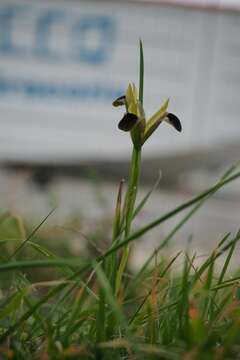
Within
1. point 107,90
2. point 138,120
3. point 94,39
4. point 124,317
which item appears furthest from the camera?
point 107,90

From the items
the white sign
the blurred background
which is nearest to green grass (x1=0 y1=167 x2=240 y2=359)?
the blurred background

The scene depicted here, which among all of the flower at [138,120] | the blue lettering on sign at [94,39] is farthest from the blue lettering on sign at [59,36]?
the flower at [138,120]

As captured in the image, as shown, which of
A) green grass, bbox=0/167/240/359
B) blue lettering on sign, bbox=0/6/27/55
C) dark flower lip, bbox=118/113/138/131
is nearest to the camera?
green grass, bbox=0/167/240/359

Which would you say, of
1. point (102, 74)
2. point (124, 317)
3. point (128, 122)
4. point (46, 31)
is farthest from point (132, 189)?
point (46, 31)

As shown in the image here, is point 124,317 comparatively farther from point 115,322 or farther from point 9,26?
point 9,26

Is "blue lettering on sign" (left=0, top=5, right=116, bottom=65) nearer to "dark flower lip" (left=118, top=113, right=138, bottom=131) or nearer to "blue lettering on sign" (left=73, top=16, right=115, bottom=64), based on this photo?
"blue lettering on sign" (left=73, top=16, right=115, bottom=64)

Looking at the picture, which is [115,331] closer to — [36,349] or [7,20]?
[36,349]
